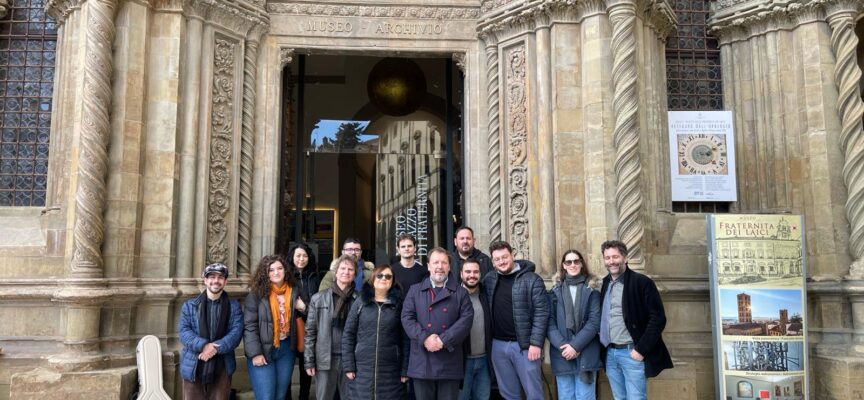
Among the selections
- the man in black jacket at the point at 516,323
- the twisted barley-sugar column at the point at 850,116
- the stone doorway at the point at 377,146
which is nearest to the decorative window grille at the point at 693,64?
the twisted barley-sugar column at the point at 850,116

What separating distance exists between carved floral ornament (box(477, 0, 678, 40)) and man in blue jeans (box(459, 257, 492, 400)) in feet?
12.3

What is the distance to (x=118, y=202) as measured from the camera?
22.2ft

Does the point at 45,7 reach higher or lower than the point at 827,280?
higher

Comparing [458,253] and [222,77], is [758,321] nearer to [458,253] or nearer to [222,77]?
[458,253]

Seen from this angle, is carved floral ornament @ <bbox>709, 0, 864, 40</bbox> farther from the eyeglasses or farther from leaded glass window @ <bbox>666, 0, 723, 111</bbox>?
the eyeglasses

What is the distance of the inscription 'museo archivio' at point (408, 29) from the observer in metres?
8.63

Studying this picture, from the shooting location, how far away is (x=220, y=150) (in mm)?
7684

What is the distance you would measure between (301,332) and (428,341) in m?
1.39

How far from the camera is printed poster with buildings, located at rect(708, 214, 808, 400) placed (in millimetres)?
6625

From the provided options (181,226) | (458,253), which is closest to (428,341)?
(458,253)

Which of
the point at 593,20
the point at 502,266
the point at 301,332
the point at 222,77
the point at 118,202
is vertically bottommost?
the point at 301,332

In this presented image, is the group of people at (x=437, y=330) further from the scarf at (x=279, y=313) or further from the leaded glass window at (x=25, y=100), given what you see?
the leaded glass window at (x=25, y=100)

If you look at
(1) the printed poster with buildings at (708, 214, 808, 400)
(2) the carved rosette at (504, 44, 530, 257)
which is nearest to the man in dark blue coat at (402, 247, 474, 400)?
(2) the carved rosette at (504, 44, 530, 257)

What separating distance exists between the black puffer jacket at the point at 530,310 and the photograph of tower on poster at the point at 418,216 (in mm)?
5159
